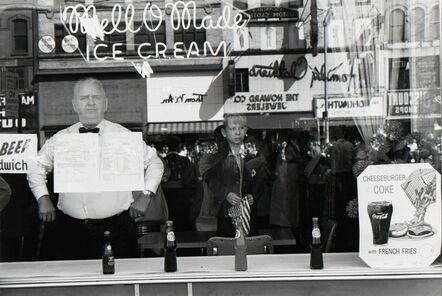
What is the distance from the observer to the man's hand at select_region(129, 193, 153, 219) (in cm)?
520

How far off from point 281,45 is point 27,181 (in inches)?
93.8

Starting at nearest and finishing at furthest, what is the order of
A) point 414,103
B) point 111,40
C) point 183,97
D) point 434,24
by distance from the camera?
point 434,24
point 414,103
point 111,40
point 183,97

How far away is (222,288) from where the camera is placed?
452cm

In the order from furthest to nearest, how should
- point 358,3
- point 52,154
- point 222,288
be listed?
point 358,3 → point 52,154 → point 222,288

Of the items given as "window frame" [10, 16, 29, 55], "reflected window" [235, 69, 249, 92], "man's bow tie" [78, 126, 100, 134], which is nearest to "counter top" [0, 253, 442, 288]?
"man's bow tie" [78, 126, 100, 134]

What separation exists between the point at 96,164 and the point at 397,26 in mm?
2541

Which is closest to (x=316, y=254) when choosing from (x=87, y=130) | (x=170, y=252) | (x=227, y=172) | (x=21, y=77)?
(x=170, y=252)

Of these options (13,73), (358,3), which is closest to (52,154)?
(13,73)

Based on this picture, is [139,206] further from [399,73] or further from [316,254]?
[399,73]

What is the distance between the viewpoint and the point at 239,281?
4.46 m

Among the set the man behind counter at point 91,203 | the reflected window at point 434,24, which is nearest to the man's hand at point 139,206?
the man behind counter at point 91,203

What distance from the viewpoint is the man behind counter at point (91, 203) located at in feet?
16.8

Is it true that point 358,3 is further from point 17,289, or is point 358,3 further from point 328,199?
point 17,289

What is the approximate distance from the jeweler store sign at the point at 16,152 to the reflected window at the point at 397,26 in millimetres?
2903
